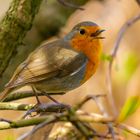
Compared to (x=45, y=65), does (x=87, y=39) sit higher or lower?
higher

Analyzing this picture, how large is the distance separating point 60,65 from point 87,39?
496 millimetres

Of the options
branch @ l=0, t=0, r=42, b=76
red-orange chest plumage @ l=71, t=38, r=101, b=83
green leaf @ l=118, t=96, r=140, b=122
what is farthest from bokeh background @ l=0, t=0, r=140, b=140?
green leaf @ l=118, t=96, r=140, b=122

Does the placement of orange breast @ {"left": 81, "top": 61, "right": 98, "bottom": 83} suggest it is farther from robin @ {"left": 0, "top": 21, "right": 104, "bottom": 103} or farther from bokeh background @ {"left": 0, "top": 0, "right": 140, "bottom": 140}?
bokeh background @ {"left": 0, "top": 0, "right": 140, "bottom": 140}

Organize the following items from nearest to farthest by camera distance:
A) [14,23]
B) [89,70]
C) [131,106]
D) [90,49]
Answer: [131,106]
[14,23]
[89,70]
[90,49]

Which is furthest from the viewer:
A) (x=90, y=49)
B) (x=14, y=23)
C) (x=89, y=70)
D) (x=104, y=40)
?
(x=104, y=40)

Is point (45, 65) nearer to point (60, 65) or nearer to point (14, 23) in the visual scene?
point (60, 65)

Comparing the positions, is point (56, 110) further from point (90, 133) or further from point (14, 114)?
point (14, 114)

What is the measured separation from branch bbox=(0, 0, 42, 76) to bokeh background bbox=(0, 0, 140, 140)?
480 millimetres

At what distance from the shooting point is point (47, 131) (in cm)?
266

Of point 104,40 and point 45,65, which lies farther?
point 104,40

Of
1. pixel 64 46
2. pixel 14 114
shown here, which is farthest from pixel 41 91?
pixel 14 114

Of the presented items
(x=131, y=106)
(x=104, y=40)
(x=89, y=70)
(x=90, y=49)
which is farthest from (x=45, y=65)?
(x=104, y=40)

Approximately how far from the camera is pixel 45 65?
345 centimetres

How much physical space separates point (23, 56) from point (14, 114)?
164cm
